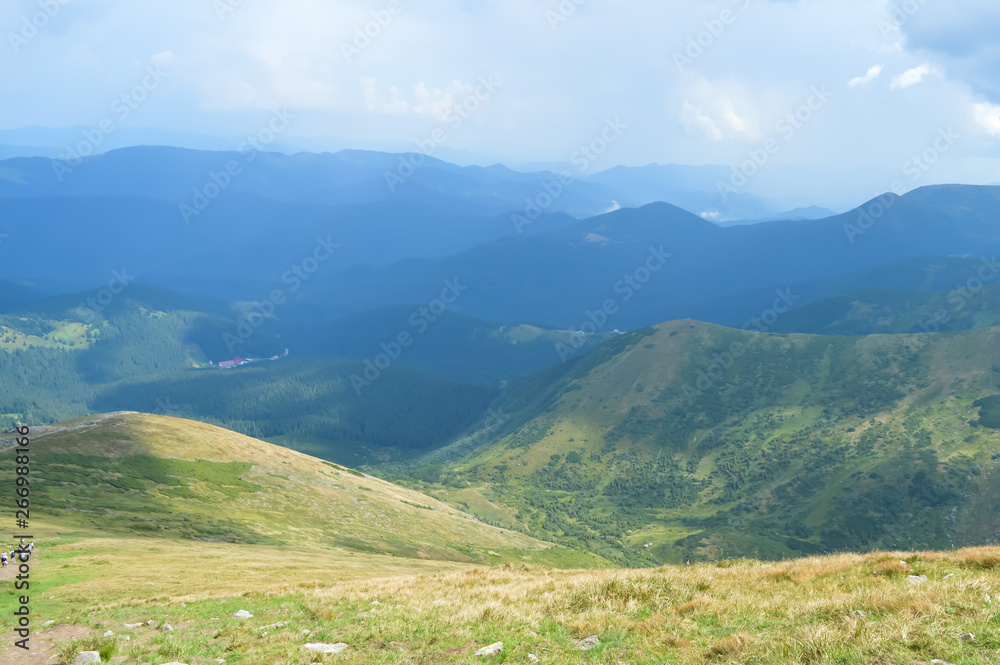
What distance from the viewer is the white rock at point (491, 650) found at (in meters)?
17.3

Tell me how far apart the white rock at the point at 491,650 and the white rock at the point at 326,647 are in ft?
16.4

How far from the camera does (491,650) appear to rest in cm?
1744

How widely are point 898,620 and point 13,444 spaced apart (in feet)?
374

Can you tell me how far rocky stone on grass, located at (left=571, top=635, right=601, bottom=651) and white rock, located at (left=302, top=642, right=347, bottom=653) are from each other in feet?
25.1

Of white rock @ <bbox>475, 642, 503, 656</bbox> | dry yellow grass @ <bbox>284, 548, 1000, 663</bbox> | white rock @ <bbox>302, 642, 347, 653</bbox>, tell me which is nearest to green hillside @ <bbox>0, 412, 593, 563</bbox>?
dry yellow grass @ <bbox>284, 548, 1000, 663</bbox>

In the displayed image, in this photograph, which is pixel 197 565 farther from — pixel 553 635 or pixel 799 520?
pixel 799 520

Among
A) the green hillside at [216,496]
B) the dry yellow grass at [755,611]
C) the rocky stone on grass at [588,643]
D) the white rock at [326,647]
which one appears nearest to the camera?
the dry yellow grass at [755,611]

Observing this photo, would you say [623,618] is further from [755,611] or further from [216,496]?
[216,496]

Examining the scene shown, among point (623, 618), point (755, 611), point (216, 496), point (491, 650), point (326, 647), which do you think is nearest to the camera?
point (491, 650)

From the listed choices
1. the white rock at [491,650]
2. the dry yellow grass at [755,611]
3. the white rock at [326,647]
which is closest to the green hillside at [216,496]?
the dry yellow grass at [755,611]

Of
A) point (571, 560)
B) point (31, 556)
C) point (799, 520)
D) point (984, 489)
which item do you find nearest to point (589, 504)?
point (799, 520)

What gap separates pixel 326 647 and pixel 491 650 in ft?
19.2

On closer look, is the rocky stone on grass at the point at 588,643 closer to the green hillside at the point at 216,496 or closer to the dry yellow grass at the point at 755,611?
the dry yellow grass at the point at 755,611

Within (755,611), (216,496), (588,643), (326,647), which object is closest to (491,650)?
(588,643)
